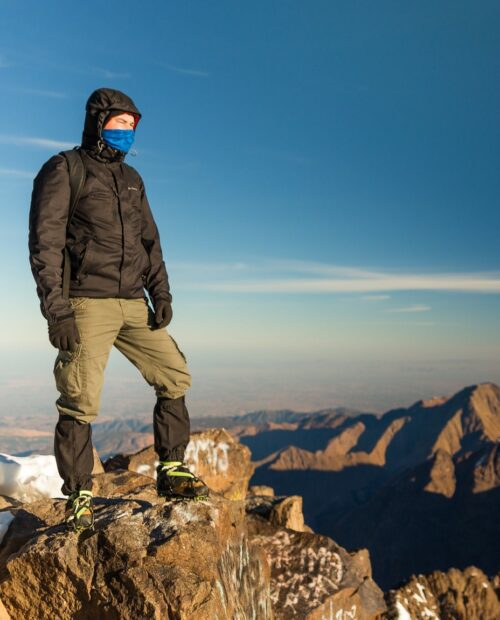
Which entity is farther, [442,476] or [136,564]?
[442,476]

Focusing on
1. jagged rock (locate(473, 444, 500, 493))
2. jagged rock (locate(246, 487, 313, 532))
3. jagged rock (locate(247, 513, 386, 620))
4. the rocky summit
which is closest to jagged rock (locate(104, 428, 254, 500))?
jagged rock (locate(246, 487, 313, 532))

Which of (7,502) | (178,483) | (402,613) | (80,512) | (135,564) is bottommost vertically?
(402,613)

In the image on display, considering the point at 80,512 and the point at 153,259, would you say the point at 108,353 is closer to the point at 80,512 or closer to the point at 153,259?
the point at 153,259

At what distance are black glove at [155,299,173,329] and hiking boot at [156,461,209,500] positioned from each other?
1847mm

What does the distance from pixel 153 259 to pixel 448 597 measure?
27.0 metres

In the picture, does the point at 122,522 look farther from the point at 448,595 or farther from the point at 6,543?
the point at 448,595

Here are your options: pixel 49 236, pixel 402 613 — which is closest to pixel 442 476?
pixel 402 613

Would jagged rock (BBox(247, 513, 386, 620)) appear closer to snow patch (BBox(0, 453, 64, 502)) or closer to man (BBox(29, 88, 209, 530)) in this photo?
man (BBox(29, 88, 209, 530))

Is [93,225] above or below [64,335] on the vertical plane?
above

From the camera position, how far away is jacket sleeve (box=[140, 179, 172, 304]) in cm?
738

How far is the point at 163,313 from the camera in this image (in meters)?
7.26

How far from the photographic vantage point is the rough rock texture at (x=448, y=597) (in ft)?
52.4

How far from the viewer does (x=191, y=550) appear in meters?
6.16

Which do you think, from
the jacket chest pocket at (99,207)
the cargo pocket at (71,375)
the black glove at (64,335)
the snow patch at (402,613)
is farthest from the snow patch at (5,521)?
the snow patch at (402,613)
